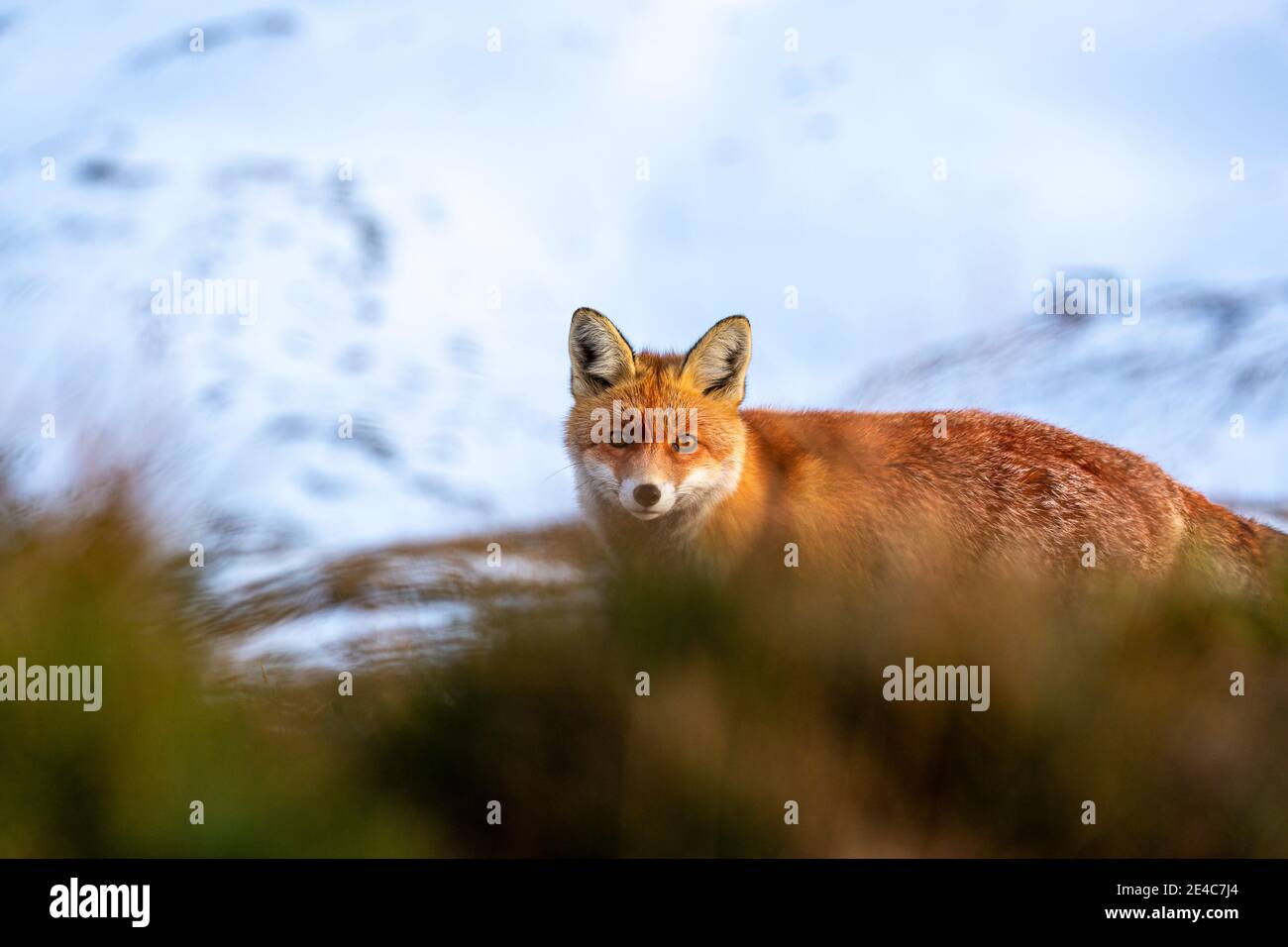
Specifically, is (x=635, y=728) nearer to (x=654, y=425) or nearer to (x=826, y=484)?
(x=654, y=425)

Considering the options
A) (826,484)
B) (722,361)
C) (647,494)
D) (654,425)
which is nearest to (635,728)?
(647,494)

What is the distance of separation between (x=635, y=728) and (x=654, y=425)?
316 centimetres

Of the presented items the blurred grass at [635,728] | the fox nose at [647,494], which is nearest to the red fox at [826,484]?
the fox nose at [647,494]

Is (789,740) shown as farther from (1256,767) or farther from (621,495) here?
(621,495)

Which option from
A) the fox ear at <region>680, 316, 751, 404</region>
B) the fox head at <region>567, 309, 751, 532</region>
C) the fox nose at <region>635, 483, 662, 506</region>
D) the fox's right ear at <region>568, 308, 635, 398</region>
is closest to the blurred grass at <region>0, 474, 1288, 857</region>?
the fox nose at <region>635, 483, 662, 506</region>

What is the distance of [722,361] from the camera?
240 inches

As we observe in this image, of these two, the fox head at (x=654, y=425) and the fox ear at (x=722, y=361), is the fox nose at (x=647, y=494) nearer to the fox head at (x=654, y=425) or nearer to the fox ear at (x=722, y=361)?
the fox head at (x=654, y=425)

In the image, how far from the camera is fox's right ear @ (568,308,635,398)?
5812 mm

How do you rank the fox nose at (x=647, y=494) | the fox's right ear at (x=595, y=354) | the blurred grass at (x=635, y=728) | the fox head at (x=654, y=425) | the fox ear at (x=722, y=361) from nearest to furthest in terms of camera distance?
1. the blurred grass at (x=635, y=728)
2. the fox nose at (x=647, y=494)
3. the fox head at (x=654, y=425)
4. the fox's right ear at (x=595, y=354)
5. the fox ear at (x=722, y=361)

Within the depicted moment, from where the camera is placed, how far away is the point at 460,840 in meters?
2.90

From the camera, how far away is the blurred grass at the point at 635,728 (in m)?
2.67

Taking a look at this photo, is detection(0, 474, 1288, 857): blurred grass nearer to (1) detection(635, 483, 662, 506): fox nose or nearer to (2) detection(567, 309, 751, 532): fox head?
(1) detection(635, 483, 662, 506): fox nose

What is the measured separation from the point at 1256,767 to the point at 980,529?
3255mm
